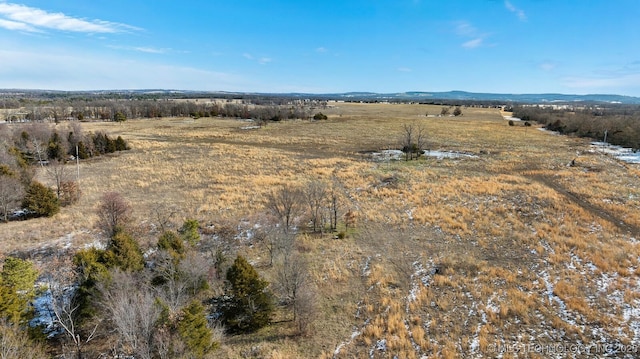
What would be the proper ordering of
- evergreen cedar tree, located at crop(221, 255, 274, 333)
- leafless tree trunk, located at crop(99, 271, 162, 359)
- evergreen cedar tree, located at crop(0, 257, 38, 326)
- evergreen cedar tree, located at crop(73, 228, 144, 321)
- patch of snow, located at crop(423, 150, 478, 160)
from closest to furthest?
leafless tree trunk, located at crop(99, 271, 162, 359) < evergreen cedar tree, located at crop(0, 257, 38, 326) < evergreen cedar tree, located at crop(73, 228, 144, 321) < evergreen cedar tree, located at crop(221, 255, 274, 333) < patch of snow, located at crop(423, 150, 478, 160)

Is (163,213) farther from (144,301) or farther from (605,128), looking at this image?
(605,128)

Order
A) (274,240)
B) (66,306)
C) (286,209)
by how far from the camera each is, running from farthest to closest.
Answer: (286,209)
(274,240)
(66,306)

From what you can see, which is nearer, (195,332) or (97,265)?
(195,332)

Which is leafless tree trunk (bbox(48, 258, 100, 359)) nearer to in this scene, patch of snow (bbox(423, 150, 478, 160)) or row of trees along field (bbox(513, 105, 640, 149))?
patch of snow (bbox(423, 150, 478, 160))

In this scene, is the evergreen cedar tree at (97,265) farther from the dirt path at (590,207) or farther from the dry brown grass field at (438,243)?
the dirt path at (590,207)

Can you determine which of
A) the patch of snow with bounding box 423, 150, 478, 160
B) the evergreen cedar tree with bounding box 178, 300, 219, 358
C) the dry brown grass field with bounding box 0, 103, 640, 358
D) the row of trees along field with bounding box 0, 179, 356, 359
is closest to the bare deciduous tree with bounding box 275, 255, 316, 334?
the row of trees along field with bounding box 0, 179, 356, 359

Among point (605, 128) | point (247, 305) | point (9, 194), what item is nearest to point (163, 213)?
point (9, 194)

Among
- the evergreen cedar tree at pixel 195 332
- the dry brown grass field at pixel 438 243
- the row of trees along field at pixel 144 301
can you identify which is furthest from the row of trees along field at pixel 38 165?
the evergreen cedar tree at pixel 195 332
